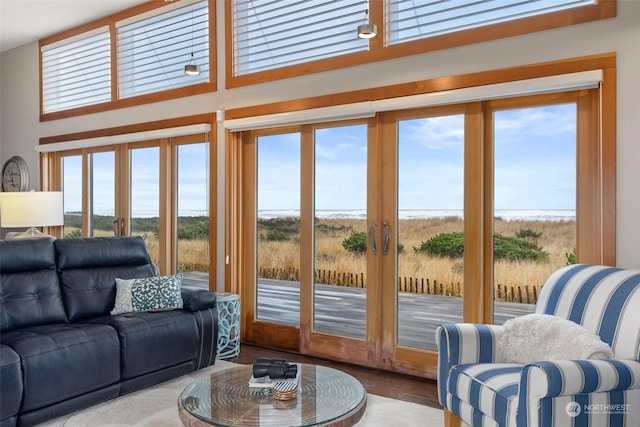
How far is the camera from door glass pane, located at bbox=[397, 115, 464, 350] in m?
3.66

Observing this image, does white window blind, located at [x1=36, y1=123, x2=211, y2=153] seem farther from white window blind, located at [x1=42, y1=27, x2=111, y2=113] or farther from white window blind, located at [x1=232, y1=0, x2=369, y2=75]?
white window blind, located at [x1=232, y1=0, x2=369, y2=75]

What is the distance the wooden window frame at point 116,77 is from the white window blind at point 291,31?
282 mm

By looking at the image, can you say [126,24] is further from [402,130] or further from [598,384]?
[598,384]

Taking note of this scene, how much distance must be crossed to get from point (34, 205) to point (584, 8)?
4757 millimetres

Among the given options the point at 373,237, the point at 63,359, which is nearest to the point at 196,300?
the point at 63,359

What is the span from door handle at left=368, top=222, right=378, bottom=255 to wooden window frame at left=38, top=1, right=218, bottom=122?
2.11m

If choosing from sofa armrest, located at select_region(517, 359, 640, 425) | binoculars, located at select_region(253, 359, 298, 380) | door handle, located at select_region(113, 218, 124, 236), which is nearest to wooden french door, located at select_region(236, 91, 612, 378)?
sofa armrest, located at select_region(517, 359, 640, 425)

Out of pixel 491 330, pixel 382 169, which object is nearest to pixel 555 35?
pixel 382 169

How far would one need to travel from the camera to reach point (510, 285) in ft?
11.3

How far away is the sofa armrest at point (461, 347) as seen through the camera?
2557 millimetres

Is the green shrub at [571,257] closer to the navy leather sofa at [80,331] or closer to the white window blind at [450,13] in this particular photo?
the white window blind at [450,13]

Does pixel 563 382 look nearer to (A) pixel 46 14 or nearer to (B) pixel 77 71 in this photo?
(A) pixel 46 14

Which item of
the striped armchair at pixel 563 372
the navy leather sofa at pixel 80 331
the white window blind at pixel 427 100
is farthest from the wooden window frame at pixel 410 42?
the navy leather sofa at pixel 80 331

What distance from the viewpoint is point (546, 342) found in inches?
94.3
